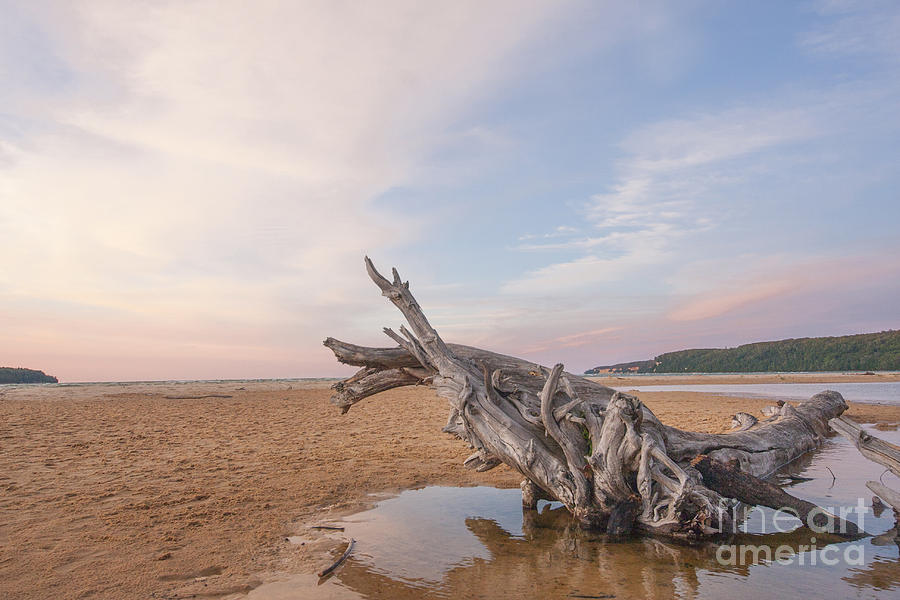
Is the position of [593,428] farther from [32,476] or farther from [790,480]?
[32,476]

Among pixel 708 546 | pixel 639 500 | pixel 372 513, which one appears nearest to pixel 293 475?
pixel 372 513

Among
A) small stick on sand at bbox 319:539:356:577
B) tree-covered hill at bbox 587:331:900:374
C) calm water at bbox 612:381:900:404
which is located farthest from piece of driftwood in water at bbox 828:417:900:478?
tree-covered hill at bbox 587:331:900:374

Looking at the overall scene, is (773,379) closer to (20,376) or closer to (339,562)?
(339,562)

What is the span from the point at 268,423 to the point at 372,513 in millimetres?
11855

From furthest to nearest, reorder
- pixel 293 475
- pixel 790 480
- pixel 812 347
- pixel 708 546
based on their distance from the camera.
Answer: pixel 812 347 → pixel 293 475 → pixel 790 480 → pixel 708 546

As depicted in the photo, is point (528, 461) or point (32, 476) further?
point (32, 476)

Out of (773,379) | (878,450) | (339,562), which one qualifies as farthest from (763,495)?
(773,379)

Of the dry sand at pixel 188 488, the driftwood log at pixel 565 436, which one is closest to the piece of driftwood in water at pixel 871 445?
the driftwood log at pixel 565 436

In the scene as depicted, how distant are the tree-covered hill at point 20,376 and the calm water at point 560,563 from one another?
82467 mm

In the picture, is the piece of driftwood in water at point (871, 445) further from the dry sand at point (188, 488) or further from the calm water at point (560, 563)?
the dry sand at point (188, 488)

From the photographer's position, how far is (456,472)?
972 centimetres

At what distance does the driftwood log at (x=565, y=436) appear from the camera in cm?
598

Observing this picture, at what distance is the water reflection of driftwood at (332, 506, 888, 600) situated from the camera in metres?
4.42

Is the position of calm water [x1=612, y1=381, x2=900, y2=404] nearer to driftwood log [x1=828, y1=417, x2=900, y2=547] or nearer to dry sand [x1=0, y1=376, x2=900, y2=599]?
dry sand [x1=0, y1=376, x2=900, y2=599]
